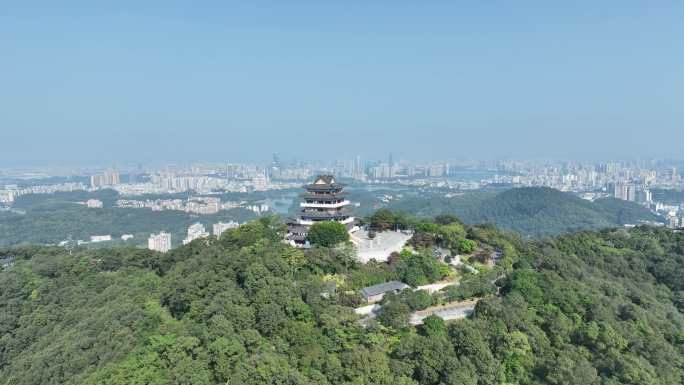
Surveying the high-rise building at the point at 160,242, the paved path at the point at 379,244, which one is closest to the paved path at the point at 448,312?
the paved path at the point at 379,244

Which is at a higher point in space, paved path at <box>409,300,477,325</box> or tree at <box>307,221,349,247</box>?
tree at <box>307,221,349,247</box>

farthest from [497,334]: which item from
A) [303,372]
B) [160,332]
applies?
[160,332]

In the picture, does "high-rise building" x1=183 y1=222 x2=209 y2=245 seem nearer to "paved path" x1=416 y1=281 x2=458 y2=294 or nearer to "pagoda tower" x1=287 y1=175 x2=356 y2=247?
"pagoda tower" x1=287 y1=175 x2=356 y2=247

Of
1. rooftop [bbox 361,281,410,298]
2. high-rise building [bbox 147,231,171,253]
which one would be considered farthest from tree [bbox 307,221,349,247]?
high-rise building [bbox 147,231,171,253]

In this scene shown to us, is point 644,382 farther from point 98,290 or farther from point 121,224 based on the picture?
point 121,224

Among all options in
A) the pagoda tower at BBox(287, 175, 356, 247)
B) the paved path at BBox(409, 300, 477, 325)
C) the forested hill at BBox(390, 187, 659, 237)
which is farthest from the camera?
the forested hill at BBox(390, 187, 659, 237)
